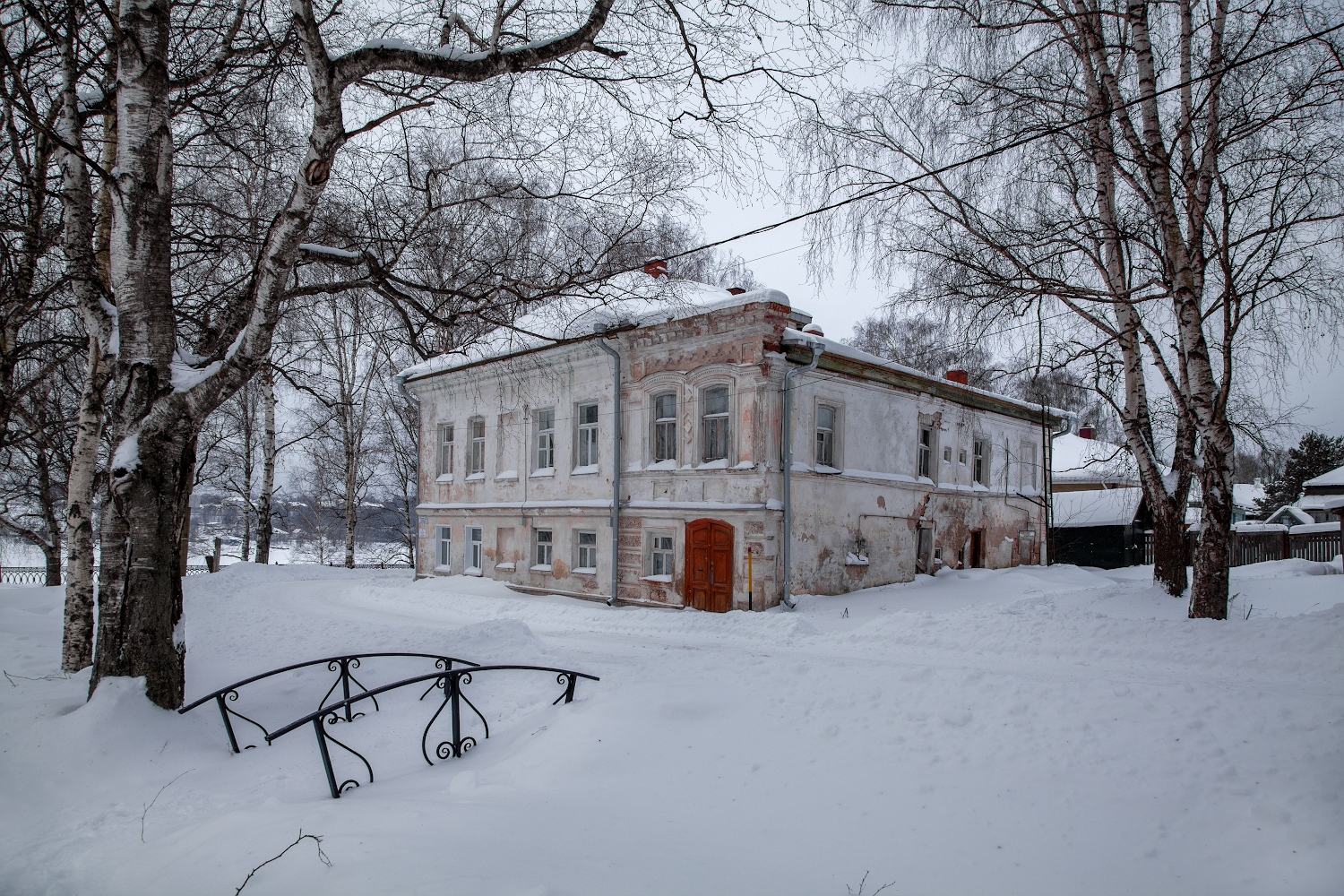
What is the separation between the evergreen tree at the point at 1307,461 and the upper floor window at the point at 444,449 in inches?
1410

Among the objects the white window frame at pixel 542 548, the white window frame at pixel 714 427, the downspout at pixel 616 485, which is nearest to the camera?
the white window frame at pixel 714 427

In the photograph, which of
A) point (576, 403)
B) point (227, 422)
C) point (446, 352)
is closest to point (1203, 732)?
point (446, 352)

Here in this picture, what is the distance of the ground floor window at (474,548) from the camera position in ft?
68.4

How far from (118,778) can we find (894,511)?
1538 centimetres

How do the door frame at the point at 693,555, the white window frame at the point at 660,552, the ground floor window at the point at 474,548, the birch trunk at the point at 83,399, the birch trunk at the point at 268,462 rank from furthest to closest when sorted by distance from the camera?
the birch trunk at the point at 268,462, the ground floor window at the point at 474,548, the white window frame at the point at 660,552, the door frame at the point at 693,555, the birch trunk at the point at 83,399

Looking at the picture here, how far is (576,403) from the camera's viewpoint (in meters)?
18.2

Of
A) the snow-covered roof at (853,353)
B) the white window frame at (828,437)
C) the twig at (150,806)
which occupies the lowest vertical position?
the twig at (150,806)

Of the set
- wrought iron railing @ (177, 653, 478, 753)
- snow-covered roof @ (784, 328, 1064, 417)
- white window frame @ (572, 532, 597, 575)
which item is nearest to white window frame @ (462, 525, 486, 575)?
white window frame @ (572, 532, 597, 575)

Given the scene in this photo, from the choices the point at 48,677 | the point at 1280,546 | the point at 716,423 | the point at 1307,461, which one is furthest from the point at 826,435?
the point at 1307,461

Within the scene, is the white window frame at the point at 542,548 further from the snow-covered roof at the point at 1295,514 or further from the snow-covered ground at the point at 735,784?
the snow-covered roof at the point at 1295,514

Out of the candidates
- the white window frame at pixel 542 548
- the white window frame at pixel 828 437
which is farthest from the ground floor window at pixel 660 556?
the white window frame at pixel 828 437

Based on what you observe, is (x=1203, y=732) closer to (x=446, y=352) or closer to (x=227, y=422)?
(x=446, y=352)

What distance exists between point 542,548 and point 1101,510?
19.3 metres

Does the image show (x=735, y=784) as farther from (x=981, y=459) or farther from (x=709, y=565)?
(x=981, y=459)
